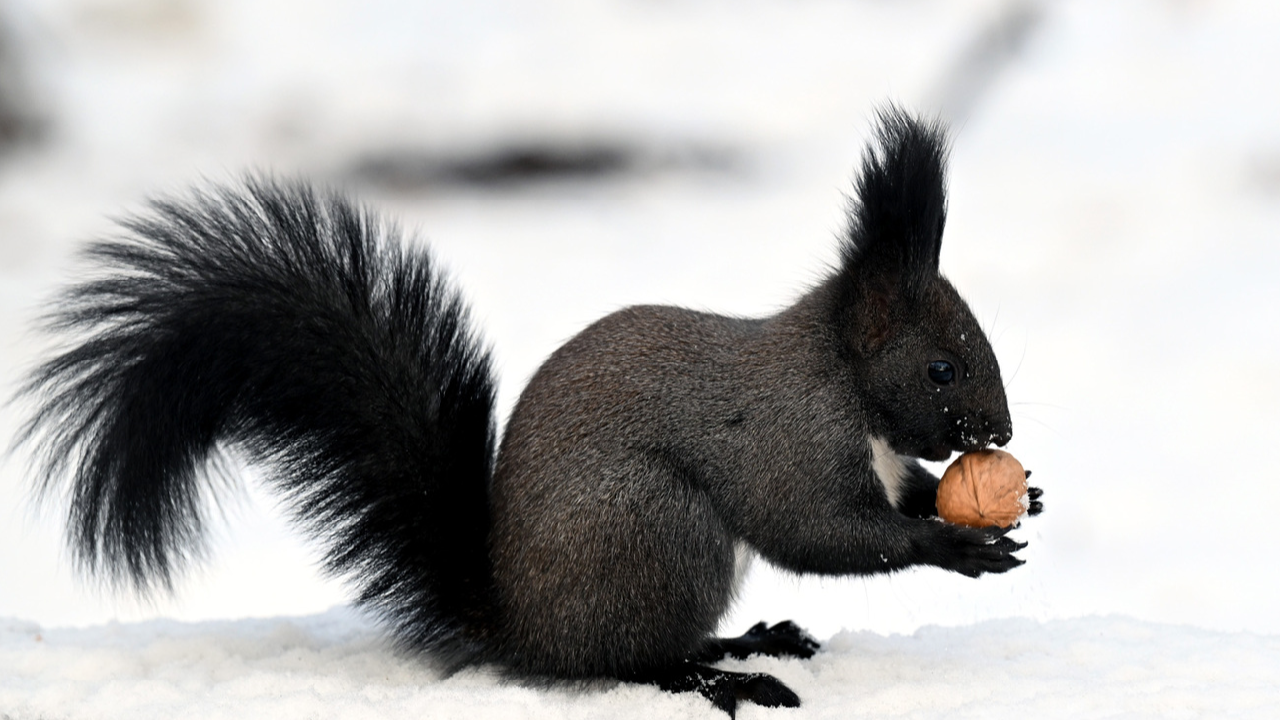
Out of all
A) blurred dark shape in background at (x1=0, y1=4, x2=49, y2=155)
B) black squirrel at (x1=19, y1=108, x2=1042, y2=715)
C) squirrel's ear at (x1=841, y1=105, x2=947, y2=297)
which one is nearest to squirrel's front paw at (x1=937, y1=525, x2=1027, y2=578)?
black squirrel at (x1=19, y1=108, x2=1042, y2=715)

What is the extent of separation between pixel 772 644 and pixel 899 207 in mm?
805

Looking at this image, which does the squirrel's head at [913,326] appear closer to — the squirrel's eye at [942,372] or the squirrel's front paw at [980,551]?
the squirrel's eye at [942,372]

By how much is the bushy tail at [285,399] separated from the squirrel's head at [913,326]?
614 millimetres

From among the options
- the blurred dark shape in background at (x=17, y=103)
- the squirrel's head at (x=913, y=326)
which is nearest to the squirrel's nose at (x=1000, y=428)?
the squirrel's head at (x=913, y=326)

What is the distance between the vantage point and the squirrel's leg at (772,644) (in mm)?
2393

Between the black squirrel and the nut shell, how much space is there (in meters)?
0.03

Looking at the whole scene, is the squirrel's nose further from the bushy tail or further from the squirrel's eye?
the bushy tail

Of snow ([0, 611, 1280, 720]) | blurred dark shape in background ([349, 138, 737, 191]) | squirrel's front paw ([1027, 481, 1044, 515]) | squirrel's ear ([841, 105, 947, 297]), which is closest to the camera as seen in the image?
snow ([0, 611, 1280, 720])

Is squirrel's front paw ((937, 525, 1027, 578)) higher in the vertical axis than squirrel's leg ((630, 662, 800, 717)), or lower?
higher

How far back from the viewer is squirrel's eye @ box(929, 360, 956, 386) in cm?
213

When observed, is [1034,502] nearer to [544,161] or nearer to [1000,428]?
[1000,428]

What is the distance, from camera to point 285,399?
2.08 metres

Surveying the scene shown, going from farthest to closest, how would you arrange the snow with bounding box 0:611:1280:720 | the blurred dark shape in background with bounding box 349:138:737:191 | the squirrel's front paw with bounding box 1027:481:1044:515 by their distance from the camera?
the blurred dark shape in background with bounding box 349:138:737:191, the squirrel's front paw with bounding box 1027:481:1044:515, the snow with bounding box 0:611:1280:720

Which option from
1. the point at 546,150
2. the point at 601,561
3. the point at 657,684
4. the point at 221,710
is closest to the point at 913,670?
the point at 657,684
